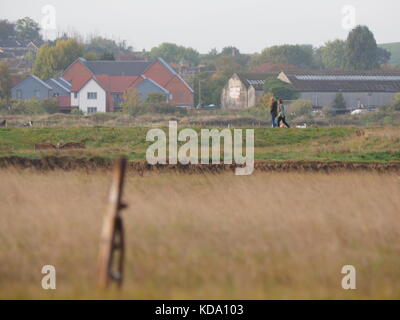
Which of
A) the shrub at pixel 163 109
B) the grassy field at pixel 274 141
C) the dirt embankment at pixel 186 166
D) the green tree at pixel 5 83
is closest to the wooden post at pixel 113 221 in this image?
the dirt embankment at pixel 186 166

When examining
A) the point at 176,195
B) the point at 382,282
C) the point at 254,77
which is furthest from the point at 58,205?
the point at 254,77

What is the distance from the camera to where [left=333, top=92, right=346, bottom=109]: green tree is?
361ft

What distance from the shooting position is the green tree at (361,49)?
15425 cm

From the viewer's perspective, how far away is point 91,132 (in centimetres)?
3900

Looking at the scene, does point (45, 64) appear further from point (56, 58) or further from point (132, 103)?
point (132, 103)

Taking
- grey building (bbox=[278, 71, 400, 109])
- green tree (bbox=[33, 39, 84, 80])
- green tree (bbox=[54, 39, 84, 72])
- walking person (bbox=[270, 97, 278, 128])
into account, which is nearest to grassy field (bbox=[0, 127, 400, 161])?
walking person (bbox=[270, 97, 278, 128])

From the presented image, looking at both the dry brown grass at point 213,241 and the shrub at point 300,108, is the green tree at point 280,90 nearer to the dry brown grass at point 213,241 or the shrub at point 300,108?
the shrub at point 300,108

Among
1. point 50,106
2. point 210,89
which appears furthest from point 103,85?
point 50,106

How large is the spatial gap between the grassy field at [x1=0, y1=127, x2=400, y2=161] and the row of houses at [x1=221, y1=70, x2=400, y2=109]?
232 feet

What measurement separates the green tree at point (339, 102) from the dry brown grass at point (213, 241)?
90.0 meters

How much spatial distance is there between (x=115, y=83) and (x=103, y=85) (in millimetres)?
2268

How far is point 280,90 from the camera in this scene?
106875mm

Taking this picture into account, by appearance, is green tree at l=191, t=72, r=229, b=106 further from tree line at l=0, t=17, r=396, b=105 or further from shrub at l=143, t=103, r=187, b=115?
shrub at l=143, t=103, r=187, b=115
